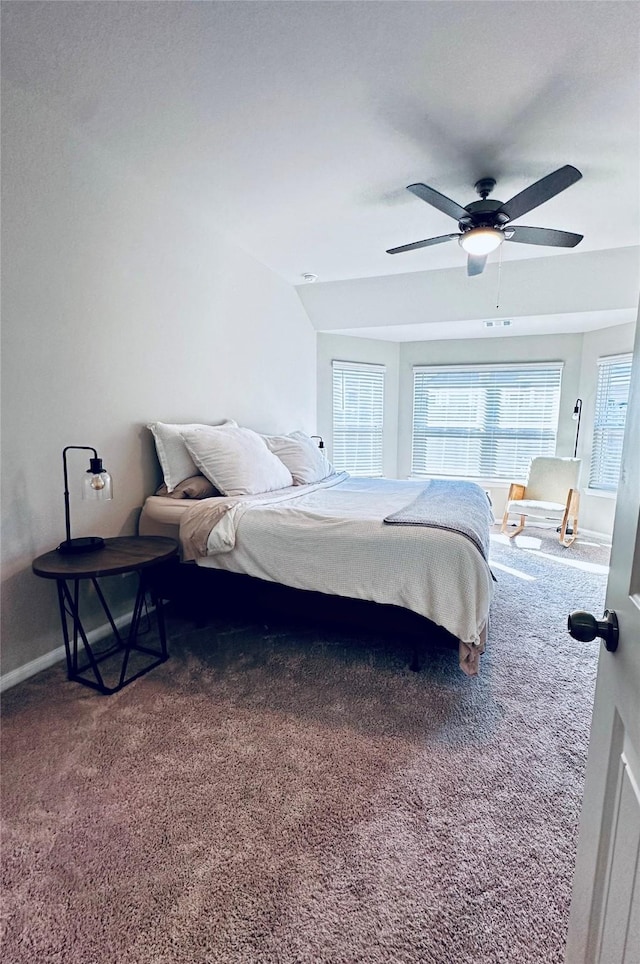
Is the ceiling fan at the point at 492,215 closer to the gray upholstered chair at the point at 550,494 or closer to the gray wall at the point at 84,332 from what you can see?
the gray wall at the point at 84,332

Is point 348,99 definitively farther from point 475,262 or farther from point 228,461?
point 228,461

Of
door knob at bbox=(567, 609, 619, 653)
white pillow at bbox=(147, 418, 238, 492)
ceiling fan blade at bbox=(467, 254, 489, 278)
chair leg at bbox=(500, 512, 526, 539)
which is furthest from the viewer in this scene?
chair leg at bbox=(500, 512, 526, 539)

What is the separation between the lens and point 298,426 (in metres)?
4.75

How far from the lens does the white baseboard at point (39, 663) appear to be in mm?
2016

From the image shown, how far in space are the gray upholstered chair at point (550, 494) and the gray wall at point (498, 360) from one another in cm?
41

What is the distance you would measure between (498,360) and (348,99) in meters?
3.96

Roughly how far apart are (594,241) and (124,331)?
339 centimetres

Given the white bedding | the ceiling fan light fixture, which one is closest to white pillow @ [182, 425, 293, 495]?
the white bedding

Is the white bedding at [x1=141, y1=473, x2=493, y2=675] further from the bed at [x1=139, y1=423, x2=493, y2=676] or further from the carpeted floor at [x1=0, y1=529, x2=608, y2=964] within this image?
the carpeted floor at [x1=0, y1=529, x2=608, y2=964]

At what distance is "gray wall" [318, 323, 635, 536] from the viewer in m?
4.81

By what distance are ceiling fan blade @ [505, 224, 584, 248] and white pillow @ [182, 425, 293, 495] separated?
202 centimetres

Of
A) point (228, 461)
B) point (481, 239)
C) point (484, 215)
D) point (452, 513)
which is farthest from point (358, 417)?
point (452, 513)

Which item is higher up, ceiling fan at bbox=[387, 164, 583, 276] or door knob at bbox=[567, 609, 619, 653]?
ceiling fan at bbox=[387, 164, 583, 276]

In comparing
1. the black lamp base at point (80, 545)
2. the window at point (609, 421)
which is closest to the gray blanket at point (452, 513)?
the black lamp base at point (80, 545)
